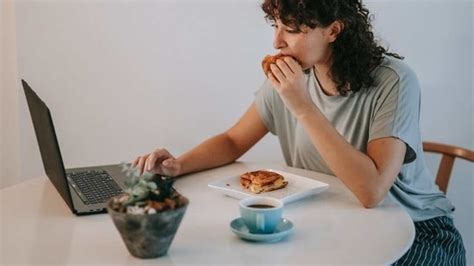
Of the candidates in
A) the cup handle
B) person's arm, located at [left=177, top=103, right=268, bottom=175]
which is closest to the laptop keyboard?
person's arm, located at [left=177, top=103, right=268, bottom=175]

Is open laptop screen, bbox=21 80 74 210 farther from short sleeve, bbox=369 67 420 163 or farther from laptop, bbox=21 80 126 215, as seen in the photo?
short sleeve, bbox=369 67 420 163

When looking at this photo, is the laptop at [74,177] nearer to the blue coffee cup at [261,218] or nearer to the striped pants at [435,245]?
the blue coffee cup at [261,218]

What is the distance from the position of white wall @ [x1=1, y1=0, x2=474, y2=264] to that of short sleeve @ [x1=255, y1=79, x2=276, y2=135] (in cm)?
51

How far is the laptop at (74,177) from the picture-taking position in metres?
1.36

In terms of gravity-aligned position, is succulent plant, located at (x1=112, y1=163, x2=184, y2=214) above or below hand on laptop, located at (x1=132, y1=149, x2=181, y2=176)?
above

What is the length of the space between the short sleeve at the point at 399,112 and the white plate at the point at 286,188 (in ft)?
0.62

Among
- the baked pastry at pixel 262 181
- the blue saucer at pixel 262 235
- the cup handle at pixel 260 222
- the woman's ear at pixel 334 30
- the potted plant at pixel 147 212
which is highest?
the woman's ear at pixel 334 30

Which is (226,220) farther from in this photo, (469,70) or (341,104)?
(469,70)

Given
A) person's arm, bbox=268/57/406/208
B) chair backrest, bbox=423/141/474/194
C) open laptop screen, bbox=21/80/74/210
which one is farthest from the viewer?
chair backrest, bbox=423/141/474/194

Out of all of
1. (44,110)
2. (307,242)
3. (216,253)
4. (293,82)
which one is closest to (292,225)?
(307,242)

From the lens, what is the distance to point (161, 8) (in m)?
2.35

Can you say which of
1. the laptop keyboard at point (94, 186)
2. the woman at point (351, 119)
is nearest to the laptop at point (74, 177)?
the laptop keyboard at point (94, 186)

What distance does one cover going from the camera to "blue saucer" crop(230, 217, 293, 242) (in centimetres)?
119

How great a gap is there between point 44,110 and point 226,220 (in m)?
0.44
